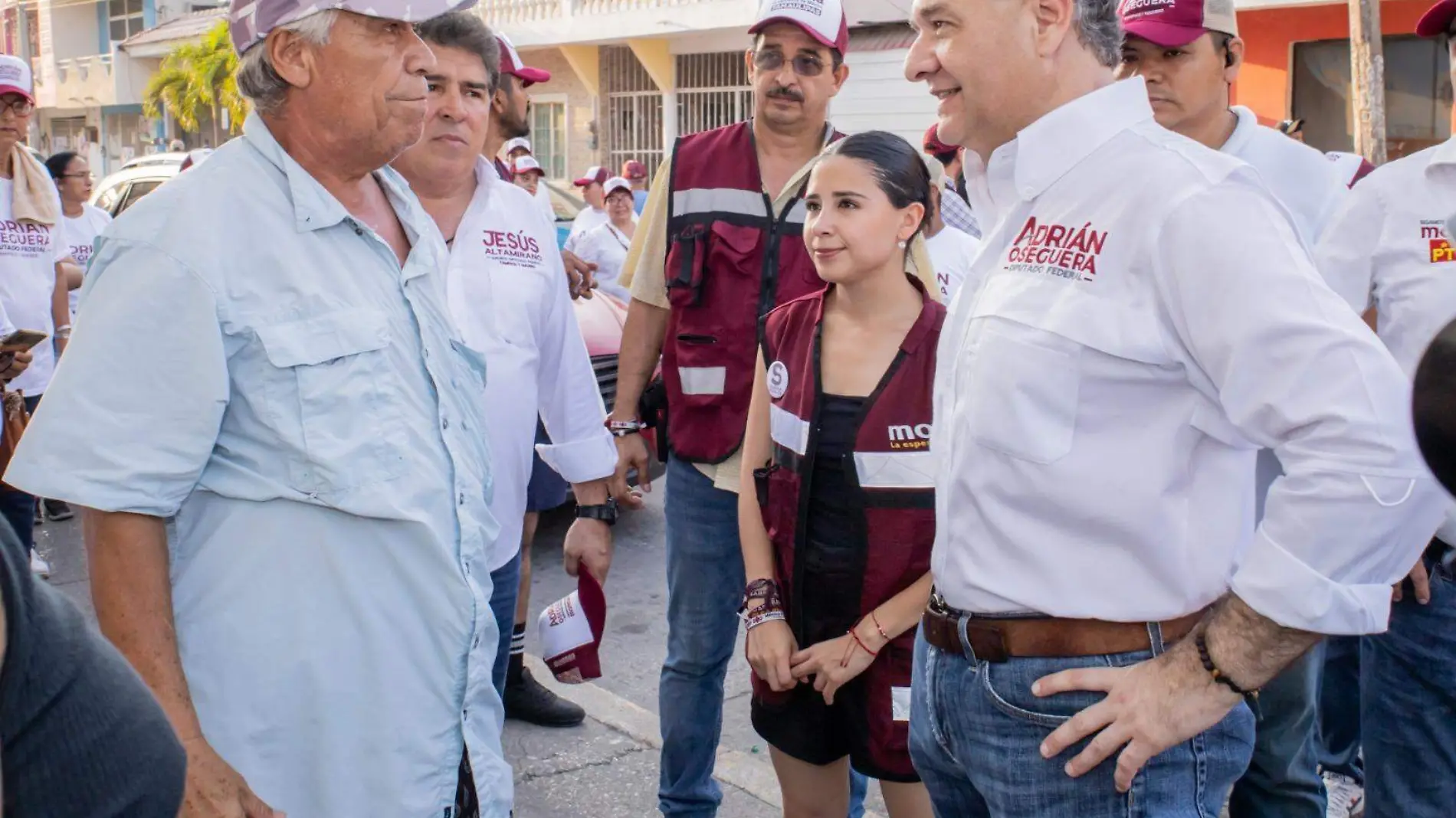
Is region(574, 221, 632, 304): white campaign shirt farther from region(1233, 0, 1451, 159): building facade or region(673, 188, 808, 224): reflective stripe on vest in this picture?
region(1233, 0, 1451, 159): building facade

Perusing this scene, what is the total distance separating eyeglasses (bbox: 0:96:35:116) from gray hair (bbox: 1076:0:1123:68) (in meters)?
5.62

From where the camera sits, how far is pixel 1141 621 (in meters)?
1.81

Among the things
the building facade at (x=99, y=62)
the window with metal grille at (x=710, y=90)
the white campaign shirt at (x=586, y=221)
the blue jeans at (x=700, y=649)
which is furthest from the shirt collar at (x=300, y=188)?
the building facade at (x=99, y=62)

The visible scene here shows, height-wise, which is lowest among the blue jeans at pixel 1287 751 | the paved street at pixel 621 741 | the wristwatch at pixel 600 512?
the paved street at pixel 621 741

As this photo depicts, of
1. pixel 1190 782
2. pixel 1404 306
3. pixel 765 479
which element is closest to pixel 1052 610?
pixel 1190 782

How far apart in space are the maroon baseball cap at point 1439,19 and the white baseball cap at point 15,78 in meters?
5.65

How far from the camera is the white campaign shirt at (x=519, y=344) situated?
3.27 m

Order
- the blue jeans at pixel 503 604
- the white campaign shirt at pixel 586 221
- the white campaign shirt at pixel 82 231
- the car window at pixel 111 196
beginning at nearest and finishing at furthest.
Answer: the blue jeans at pixel 503 604 < the white campaign shirt at pixel 82 231 < the white campaign shirt at pixel 586 221 < the car window at pixel 111 196

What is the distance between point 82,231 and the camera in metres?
8.42

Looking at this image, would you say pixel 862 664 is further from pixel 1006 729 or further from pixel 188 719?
pixel 188 719

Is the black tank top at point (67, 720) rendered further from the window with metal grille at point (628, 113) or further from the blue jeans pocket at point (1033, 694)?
the window with metal grille at point (628, 113)

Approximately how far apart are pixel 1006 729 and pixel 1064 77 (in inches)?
39.8

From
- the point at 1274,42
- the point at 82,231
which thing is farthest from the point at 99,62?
the point at 1274,42

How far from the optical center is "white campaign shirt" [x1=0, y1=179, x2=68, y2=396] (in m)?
6.10
